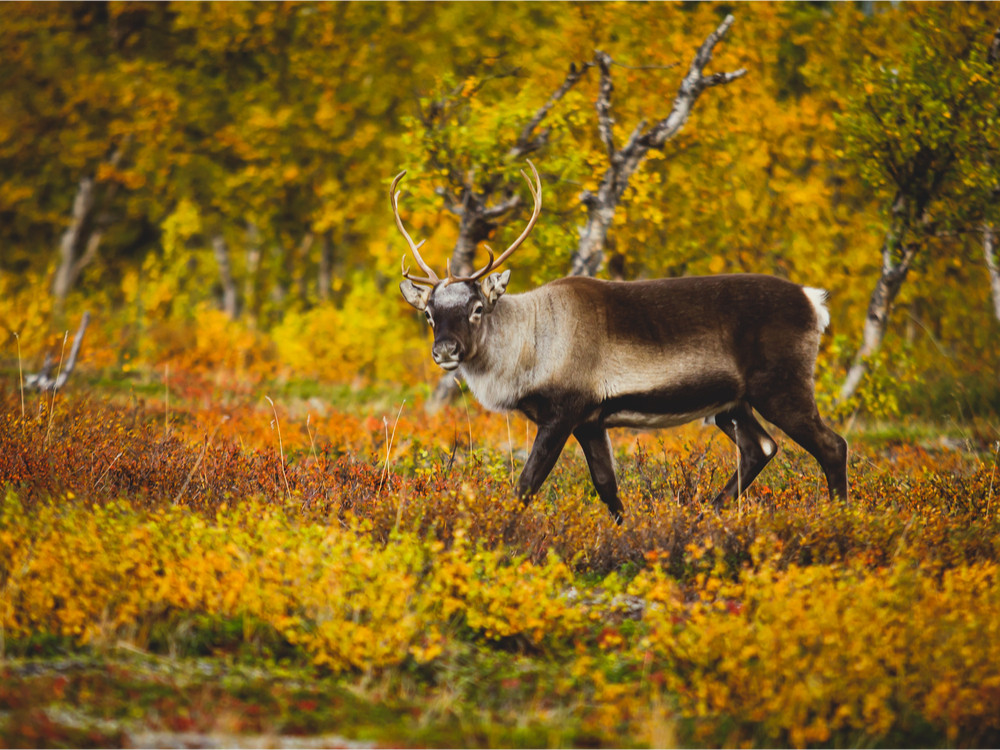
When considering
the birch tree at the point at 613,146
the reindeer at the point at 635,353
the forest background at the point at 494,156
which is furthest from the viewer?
the forest background at the point at 494,156

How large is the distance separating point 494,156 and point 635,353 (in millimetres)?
5989

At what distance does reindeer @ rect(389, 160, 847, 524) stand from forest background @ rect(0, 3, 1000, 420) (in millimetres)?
4361

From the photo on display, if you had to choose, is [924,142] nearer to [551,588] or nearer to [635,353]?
[635,353]

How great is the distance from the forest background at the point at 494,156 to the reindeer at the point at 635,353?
4361 millimetres

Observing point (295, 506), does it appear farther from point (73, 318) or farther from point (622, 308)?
point (73, 318)

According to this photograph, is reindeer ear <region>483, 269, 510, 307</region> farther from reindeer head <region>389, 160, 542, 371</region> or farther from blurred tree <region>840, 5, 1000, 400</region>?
blurred tree <region>840, 5, 1000, 400</region>

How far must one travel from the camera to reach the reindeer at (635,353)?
613 centimetres

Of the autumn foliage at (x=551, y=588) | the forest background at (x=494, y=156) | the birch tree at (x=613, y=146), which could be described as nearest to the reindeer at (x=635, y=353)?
the autumn foliage at (x=551, y=588)

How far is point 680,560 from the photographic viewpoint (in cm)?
544

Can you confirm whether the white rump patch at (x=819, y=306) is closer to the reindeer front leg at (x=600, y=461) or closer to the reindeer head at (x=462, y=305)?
the reindeer front leg at (x=600, y=461)

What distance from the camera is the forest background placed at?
457 inches

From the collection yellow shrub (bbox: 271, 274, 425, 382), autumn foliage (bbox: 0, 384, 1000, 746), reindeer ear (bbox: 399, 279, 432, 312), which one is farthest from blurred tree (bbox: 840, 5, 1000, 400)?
yellow shrub (bbox: 271, 274, 425, 382)

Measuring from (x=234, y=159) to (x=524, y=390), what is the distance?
749 inches

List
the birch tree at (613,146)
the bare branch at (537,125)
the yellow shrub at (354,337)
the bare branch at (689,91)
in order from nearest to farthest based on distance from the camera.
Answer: the birch tree at (613,146) → the bare branch at (689,91) → the bare branch at (537,125) → the yellow shrub at (354,337)
